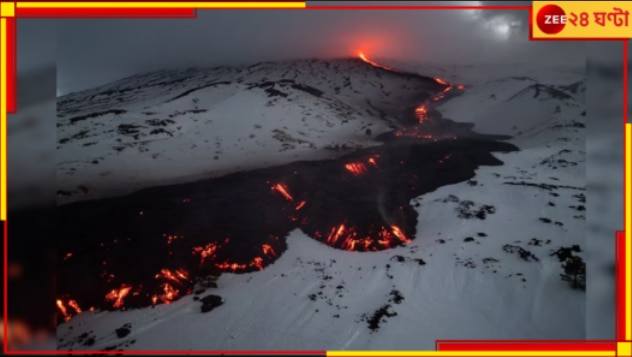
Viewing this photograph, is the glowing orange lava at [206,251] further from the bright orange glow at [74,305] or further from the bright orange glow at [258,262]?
the bright orange glow at [74,305]

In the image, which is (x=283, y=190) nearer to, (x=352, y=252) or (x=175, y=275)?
(x=352, y=252)

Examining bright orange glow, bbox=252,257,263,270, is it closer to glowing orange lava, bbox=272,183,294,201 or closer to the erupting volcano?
the erupting volcano

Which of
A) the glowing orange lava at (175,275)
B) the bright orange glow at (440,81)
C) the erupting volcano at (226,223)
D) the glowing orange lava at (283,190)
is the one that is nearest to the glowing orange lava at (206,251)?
the erupting volcano at (226,223)

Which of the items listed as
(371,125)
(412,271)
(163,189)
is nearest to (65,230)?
(163,189)

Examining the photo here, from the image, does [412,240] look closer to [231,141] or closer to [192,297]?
[192,297]

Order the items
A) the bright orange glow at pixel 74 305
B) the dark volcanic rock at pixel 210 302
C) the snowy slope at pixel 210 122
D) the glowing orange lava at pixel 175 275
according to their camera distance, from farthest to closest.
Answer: the snowy slope at pixel 210 122 → the glowing orange lava at pixel 175 275 → the dark volcanic rock at pixel 210 302 → the bright orange glow at pixel 74 305

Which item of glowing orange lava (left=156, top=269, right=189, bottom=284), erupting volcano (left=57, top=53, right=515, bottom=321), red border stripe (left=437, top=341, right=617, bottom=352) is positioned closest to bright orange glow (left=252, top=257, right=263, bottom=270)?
erupting volcano (left=57, top=53, right=515, bottom=321)

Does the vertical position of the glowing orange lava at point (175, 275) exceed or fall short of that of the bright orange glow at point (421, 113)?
it falls short
